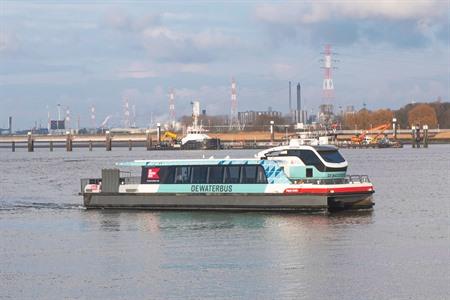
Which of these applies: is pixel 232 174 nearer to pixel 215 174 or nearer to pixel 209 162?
pixel 215 174

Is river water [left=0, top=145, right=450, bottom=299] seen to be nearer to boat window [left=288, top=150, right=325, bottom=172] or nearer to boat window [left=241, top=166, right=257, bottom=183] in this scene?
boat window [left=241, top=166, right=257, bottom=183]

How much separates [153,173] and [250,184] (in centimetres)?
560

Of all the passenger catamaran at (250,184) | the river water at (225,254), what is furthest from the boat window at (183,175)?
the river water at (225,254)

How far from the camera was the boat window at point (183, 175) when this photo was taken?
51.3 meters

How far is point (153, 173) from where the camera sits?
52125 millimetres

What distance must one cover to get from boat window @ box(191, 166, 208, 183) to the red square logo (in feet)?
6.57

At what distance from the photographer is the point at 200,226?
4553 centimetres

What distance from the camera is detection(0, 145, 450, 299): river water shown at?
2980 cm

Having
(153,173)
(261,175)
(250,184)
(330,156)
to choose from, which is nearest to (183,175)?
(153,173)

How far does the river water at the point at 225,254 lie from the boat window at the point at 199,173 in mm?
1935

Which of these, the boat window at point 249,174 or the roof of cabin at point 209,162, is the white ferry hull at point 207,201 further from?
the roof of cabin at point 209,162

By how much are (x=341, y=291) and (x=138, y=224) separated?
19.7 m

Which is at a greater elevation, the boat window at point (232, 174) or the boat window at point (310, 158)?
the boat window at point (310, 158)

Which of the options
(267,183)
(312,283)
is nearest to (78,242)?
(267,183)
